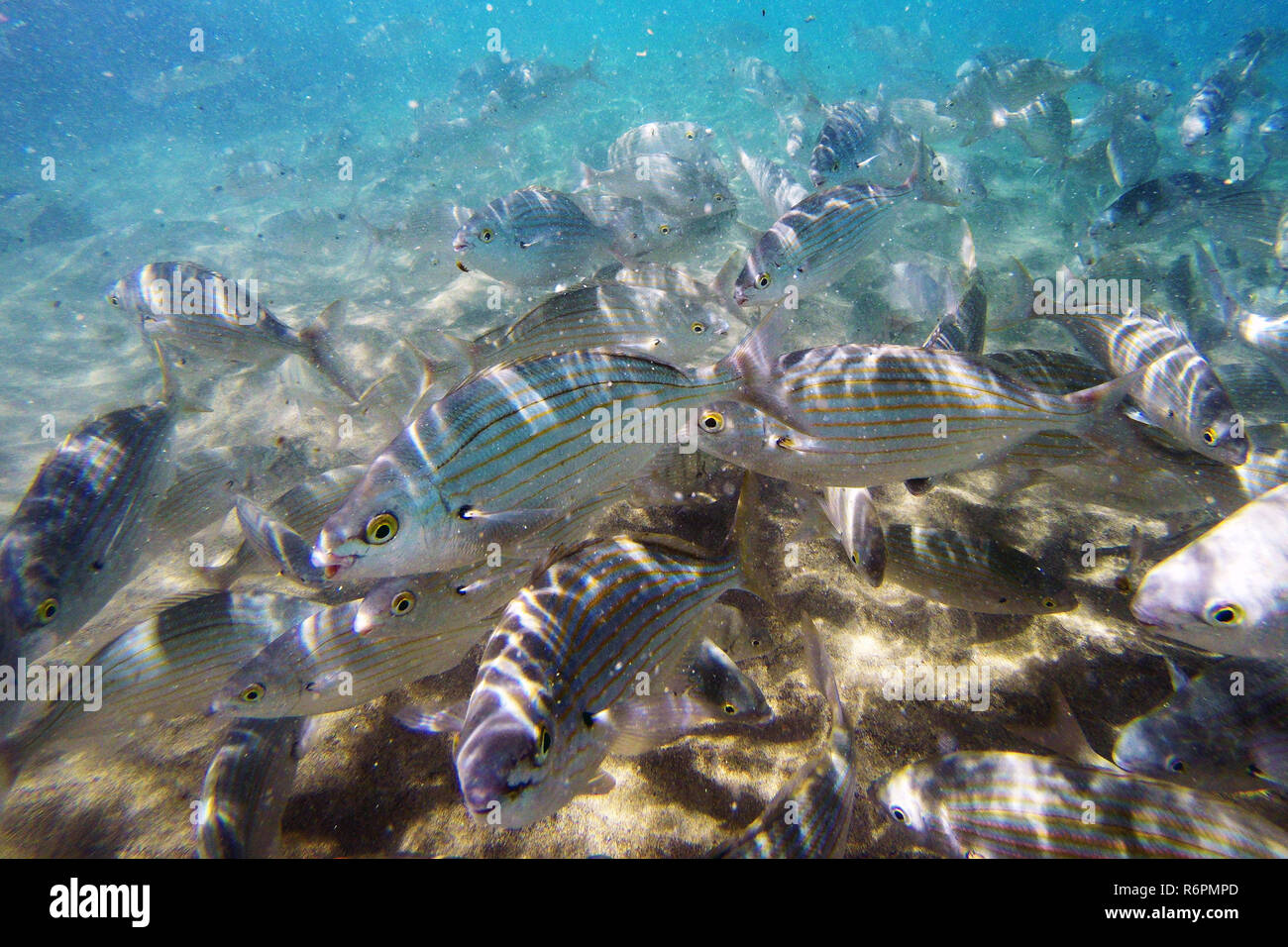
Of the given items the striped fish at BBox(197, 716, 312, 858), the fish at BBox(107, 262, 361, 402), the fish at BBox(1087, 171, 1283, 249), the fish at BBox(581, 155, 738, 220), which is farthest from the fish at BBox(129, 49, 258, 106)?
the fish at BBox(1087, 171, 1283, 249)

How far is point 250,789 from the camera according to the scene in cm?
237

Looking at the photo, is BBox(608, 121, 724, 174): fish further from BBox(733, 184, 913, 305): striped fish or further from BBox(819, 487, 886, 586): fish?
BBox(819, 487, 886, 586): fish

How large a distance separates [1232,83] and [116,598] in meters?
18.6

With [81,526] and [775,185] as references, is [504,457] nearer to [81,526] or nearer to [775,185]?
[81,526]

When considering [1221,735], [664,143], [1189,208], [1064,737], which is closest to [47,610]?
[1064,737]

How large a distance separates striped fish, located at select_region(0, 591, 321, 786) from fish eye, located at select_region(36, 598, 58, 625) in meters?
0.50

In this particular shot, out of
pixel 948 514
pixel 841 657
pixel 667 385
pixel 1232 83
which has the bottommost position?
pixel 841 657

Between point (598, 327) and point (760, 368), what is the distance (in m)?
1.46

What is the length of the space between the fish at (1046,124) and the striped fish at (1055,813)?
11.3m

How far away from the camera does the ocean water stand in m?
2.58

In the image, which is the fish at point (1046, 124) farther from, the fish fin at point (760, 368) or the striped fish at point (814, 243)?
the fish fin at point (760, 368)

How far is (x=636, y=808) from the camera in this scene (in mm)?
2516
